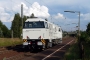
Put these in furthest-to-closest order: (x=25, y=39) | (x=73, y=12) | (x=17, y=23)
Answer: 1. (x=17, y=23)
2. (x=73, y=12)
3. (x=25, y=39)

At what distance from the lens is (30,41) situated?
27641 millimetres

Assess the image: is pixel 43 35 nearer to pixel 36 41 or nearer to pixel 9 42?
pixel 36 41

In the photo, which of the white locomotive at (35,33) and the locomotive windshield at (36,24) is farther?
the locomotive windshield at (36,24)

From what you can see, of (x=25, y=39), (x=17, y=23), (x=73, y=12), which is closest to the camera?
(x=25, y=39)

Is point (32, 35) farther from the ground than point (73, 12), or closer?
closer

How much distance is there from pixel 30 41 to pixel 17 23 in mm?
72248

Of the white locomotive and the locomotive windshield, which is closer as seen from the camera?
the white locomotive

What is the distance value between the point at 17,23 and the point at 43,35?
72367 mm

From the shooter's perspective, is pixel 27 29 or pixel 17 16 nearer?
pixel 27 29

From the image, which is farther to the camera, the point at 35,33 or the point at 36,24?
the point at 36,24

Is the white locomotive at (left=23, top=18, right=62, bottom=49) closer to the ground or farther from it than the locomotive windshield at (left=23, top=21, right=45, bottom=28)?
closer to the ground

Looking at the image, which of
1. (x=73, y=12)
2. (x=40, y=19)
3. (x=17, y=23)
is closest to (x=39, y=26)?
(x=40, y=19)

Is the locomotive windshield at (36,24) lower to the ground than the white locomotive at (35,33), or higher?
higher

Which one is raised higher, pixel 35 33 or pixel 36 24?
pixel 36 24
